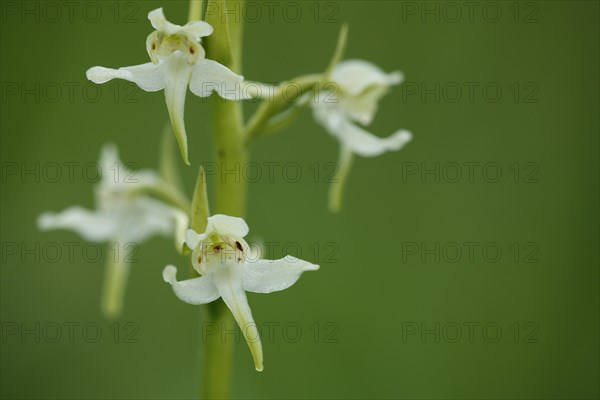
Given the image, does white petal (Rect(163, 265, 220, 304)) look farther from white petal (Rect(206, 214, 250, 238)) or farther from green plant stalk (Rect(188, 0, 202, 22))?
green plant stalk (Rect(188, 0, 202, 22))

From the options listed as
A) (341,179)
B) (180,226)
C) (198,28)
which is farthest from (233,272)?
(341,179)

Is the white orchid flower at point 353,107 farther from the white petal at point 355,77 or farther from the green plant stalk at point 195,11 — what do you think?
the green plant stalk at point 195,11

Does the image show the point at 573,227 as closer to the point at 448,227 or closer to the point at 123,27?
the point at 448,227

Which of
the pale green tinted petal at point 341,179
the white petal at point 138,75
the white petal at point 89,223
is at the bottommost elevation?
the white petal at point 89,223

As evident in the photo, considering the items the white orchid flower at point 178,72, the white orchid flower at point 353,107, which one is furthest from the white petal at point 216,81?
the white orchid flower at point 353,107

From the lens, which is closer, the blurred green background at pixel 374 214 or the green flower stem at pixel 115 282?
the green flower stem at pixel 115 282

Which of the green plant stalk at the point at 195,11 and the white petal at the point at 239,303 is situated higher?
the green plant stalk at the point at 195,11

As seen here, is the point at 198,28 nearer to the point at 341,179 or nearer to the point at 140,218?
the point at 341,179

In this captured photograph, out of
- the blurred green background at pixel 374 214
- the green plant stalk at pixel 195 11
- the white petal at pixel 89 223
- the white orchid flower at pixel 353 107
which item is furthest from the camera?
the blurred green background at pixel 374 214
